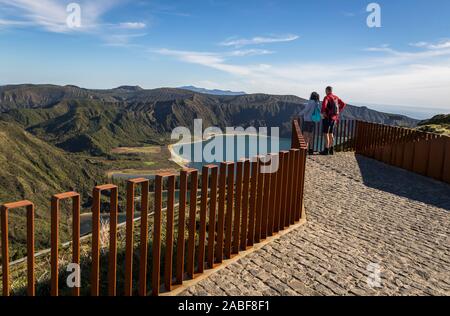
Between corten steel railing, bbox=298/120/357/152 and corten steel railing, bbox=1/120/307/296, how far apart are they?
7.30 meters

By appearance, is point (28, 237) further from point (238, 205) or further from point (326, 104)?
point (326, 104)

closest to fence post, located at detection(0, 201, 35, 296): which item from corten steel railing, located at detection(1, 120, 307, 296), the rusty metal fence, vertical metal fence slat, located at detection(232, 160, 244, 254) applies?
corten steel railing, located at detection(1, 120, 307, 296)

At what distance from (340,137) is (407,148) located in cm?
349

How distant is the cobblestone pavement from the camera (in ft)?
14.1

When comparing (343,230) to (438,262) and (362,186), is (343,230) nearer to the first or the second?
(438,262)

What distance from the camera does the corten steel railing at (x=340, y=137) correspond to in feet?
45.4

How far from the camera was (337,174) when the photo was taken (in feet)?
35.5

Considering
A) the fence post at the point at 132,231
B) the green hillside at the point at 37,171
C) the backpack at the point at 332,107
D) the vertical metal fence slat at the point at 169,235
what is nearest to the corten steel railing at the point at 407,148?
the backpack at the point at 332,107

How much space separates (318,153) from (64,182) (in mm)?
114927

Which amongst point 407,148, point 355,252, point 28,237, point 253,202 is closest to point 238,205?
point 253,202

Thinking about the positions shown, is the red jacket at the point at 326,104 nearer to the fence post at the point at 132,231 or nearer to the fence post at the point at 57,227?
the fence post at the point at 132,231

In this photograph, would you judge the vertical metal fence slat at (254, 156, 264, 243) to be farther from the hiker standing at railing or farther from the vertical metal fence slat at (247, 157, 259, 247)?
the hiker standing at railing

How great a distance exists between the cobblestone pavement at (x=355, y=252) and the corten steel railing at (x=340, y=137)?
4.68 meters

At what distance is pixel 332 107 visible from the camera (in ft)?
40.2
